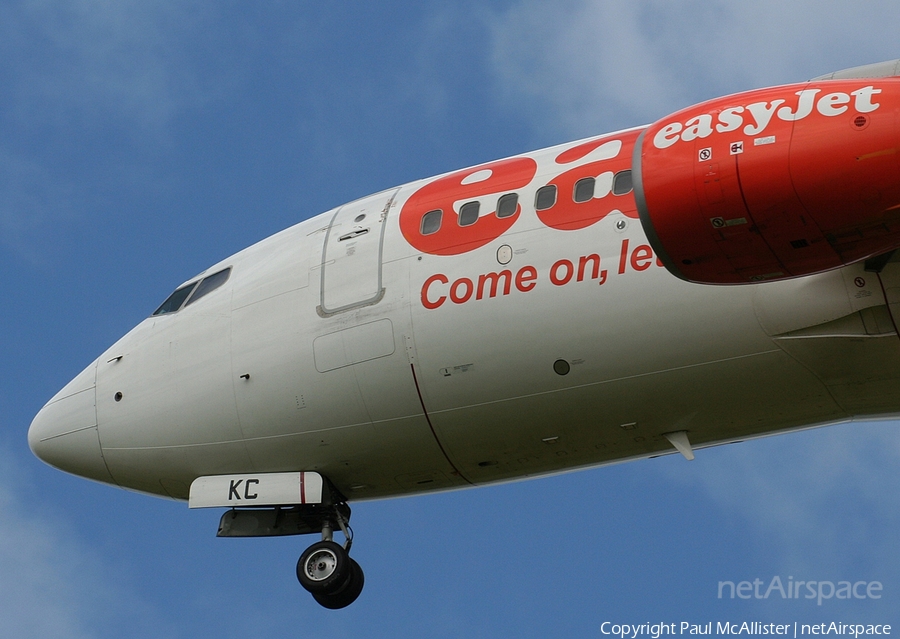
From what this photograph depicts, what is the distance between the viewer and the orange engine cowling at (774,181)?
12002 mm

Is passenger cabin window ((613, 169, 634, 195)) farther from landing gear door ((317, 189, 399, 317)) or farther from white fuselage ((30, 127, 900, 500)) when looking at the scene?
landing gear door ((317, 189, 399, 317))

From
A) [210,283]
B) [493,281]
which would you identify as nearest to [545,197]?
[493,281]

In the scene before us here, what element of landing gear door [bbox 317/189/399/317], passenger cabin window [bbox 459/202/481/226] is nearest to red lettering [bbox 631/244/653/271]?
passenger cabin window [bbox 459/202/481/226]

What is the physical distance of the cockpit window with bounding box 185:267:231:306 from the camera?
1951 centimetres

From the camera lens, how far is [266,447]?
18.2 meters

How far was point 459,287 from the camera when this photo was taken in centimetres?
1667

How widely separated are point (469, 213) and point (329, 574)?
5.19 metres

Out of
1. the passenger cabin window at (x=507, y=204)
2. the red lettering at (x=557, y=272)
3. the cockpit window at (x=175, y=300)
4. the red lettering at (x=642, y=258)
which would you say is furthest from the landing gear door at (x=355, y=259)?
the red lettering at (x=642, y=258)

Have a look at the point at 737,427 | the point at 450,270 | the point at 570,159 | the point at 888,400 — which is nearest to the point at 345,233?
the point at 450,270

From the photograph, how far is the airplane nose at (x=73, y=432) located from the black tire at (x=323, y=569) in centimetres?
327

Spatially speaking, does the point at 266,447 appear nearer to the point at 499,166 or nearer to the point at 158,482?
the point at 158,482

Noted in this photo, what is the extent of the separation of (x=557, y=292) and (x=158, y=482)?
22.2ft

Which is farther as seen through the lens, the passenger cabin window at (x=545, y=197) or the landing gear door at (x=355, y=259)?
the landing gear door at (x=355, y=259)

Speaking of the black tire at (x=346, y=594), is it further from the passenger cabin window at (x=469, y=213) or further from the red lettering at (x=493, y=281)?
the passenger cabin window at (x=469, y=213)
